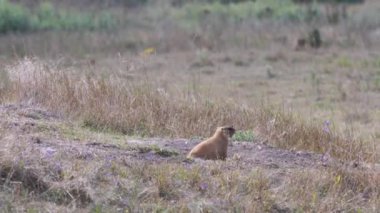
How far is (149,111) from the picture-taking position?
957cm

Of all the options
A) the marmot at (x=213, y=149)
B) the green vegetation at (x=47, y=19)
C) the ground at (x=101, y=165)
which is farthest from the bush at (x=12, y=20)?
the marmot at (x=213, y=149)

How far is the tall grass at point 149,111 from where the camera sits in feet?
29.7

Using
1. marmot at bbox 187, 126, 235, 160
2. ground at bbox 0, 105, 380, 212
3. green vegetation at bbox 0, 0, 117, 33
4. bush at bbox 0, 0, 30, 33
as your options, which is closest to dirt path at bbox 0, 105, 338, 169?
ground at bbox 0, 105, 380, 212

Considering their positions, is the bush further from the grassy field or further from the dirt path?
the dirt path

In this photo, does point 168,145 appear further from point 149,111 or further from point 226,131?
point 149,111

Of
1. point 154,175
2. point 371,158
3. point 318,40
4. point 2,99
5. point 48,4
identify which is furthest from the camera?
point 48,4

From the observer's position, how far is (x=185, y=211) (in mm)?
6074

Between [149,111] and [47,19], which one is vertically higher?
[149,111]

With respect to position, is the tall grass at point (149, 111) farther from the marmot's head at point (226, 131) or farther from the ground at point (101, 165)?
the marmot's head at point (226, 131)

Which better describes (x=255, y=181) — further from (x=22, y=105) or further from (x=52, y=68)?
(x=52, y=68)

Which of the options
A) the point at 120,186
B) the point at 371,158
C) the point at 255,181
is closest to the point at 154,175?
the point at 120,186

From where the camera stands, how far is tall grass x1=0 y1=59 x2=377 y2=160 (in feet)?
29.7

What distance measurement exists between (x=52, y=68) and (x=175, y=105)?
5.61 feet

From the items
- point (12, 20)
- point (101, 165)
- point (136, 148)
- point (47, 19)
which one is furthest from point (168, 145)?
point (47, 19)
